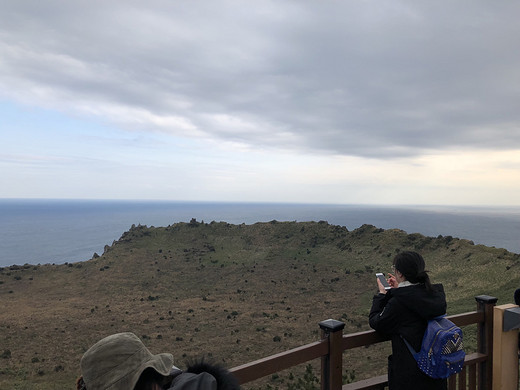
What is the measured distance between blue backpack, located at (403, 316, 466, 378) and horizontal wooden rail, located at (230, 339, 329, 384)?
0.81 metres

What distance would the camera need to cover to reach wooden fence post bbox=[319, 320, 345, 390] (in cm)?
313

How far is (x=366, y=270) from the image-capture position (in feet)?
112

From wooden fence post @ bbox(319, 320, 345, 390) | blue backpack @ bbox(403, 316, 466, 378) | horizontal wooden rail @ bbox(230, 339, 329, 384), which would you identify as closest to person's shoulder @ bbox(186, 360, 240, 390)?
horizontal wooden rail @ bbox(230, 339, 329, 384)

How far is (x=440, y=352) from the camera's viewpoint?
3.04 m

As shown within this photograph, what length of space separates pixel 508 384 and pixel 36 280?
40.7 metres

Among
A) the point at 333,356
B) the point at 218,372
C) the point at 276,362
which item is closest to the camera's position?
the point at 218,372

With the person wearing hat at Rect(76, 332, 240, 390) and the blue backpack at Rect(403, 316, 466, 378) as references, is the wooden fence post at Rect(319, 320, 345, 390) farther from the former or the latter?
the person wearing hat at Rect(76, 332, 240, 390)

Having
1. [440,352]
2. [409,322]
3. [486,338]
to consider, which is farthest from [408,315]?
[486,338]

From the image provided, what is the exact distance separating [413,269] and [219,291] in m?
30.4

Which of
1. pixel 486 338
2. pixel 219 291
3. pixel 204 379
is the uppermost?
pixel 204 379

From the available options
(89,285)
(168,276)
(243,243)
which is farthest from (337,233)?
(89,285)

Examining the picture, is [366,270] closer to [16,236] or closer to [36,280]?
[36,280]

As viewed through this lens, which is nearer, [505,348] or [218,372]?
[218,372]

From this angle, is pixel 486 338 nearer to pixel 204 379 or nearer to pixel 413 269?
pixel 413 269
